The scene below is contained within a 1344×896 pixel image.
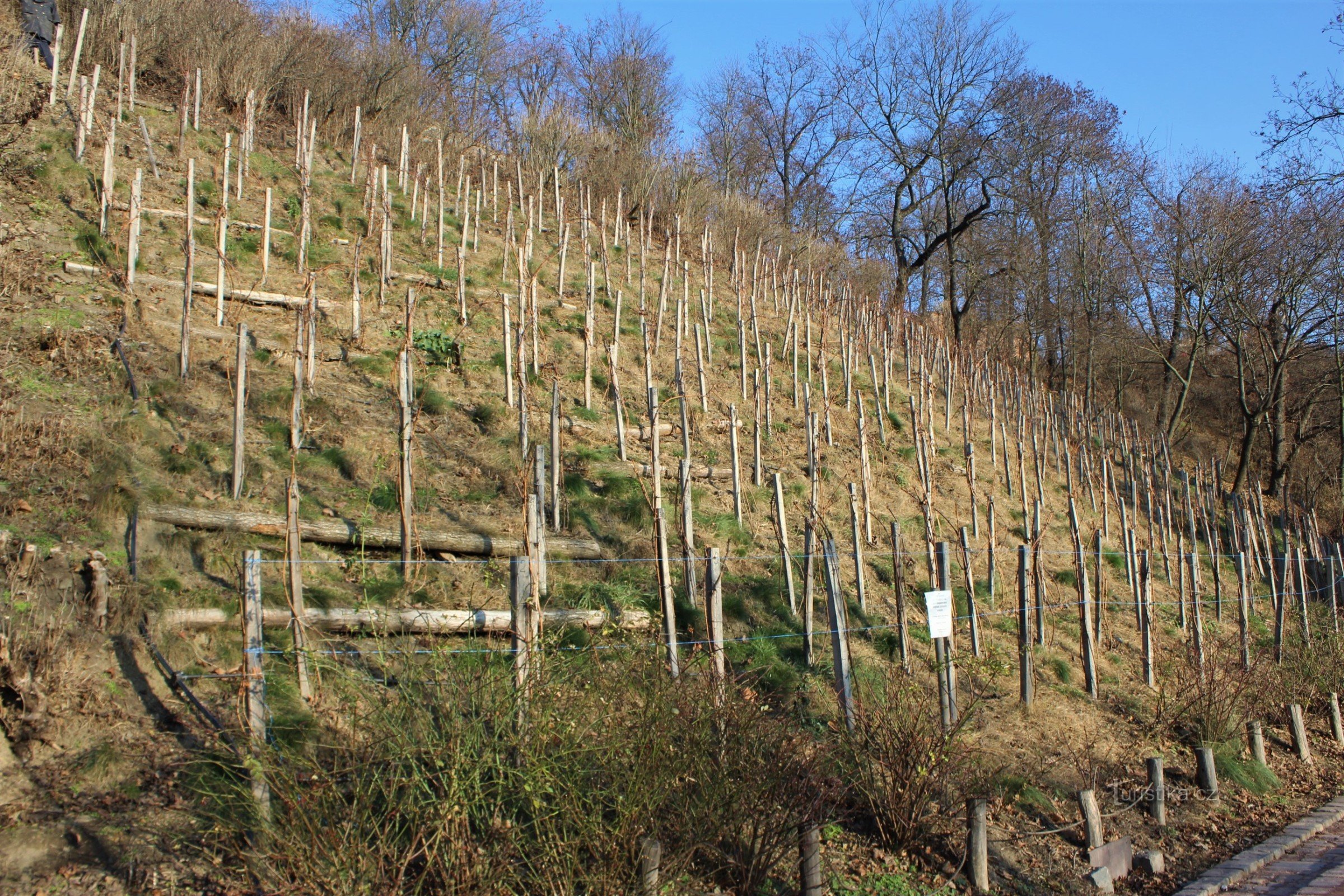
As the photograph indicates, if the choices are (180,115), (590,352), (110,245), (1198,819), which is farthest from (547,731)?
(180,115)

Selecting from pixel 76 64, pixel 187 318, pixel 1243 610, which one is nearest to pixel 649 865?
pixel 187 318

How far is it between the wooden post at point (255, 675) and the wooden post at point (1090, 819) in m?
4.56

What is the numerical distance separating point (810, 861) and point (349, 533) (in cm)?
398

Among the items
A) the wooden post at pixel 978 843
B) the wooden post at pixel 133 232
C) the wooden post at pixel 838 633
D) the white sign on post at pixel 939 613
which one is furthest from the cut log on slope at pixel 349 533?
the wooden post at pixel 133 232

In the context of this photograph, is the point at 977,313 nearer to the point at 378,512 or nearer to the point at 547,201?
the point at 547,201

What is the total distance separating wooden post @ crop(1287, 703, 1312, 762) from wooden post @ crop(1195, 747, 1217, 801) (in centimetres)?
189

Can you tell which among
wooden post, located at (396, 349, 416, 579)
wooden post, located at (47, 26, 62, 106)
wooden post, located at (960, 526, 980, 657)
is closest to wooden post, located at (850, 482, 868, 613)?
wooden post, located at (960, 526, 980, 657)

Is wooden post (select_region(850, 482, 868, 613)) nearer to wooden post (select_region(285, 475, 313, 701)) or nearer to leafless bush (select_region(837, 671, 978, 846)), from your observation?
leafless bush (select_region(837, 671, 978, 846))

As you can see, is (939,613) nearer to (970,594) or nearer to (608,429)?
(970,594)

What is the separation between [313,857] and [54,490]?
13.7 feet

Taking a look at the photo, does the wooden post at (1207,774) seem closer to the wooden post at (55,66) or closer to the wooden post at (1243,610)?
the wooden post at (1243,610)

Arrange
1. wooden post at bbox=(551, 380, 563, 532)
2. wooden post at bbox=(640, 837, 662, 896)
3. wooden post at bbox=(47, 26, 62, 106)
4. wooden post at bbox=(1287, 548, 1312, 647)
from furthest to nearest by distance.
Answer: wooden post at bbox=(47, 26, 62, 106), wooden post at bbox=(1287, 548, 1312, 647), wooden post at bbox=(551, 380, 563, 532), wooden post at bbox=(640, 837, 662, 896)

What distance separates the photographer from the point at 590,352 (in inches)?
455

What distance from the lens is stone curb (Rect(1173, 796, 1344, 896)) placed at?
18.1 ft
